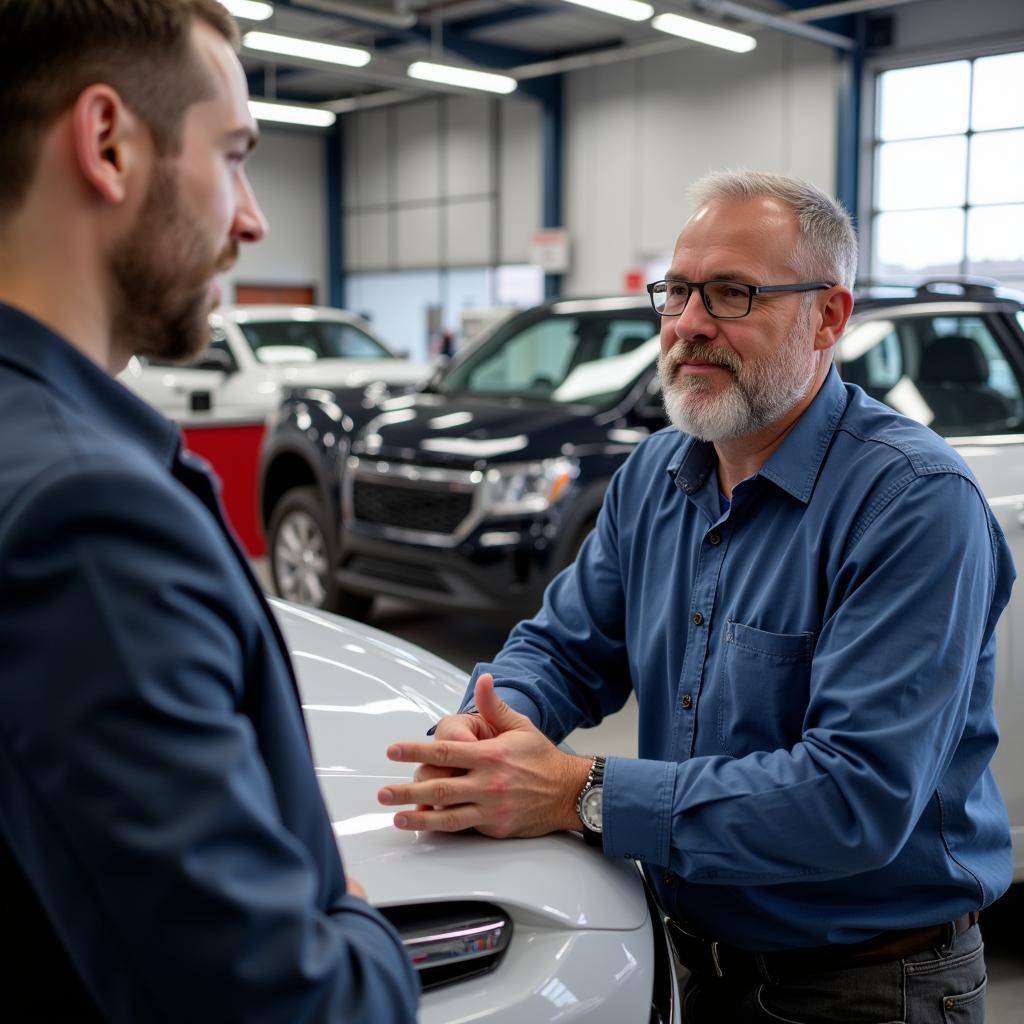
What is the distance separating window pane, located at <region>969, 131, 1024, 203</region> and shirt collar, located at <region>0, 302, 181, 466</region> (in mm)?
13618

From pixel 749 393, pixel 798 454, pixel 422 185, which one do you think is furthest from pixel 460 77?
pixel 798 454

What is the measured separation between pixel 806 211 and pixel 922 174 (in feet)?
42.2

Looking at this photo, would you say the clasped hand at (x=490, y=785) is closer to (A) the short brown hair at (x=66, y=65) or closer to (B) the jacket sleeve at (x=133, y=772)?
(B) the jacket sleeve at (x=133, y=772)

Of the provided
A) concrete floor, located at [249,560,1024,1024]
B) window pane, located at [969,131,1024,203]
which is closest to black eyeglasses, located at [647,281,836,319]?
concrete floor, located at [249,560,1024,1024]

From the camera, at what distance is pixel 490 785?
56.5 inches

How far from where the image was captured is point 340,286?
21.8m

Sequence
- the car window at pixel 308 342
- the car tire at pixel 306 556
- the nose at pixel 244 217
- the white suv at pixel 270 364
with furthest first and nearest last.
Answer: the car window at pixel 308 342
the white suv at pixel 270 364
the car tire at pixel 306 556
the nose at pixel 244 217

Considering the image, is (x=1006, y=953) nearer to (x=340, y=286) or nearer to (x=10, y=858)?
(x=10, y=858)

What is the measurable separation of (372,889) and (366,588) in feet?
12.8

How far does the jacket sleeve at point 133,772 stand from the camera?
0.68 meters

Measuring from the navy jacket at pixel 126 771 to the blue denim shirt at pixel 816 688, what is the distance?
80 cm

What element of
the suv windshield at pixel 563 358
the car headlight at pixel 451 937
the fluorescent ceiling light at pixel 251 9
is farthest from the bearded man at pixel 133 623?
the fluorescent ceiling light at pixel 251 9

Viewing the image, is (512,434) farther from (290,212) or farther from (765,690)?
(290,212)

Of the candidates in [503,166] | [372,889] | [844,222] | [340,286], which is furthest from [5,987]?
[340,286]
